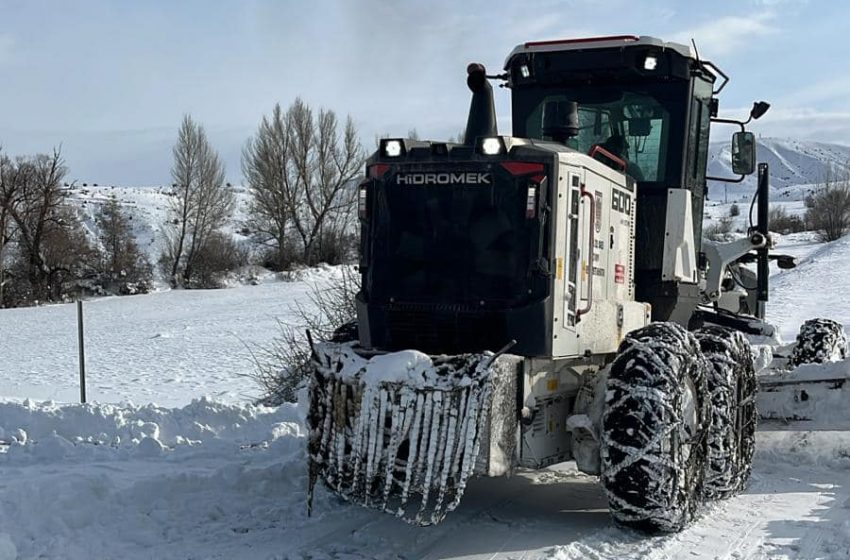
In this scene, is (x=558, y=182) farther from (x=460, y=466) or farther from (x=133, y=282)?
(x=133, y=282)

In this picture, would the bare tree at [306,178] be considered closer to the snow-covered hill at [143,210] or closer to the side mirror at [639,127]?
the snow-covered hill at [143,210]

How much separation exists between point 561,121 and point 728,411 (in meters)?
2.33

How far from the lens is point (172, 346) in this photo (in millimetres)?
21156

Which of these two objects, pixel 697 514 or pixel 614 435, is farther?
pixel 697 514

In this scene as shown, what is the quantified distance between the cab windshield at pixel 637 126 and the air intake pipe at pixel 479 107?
112cm

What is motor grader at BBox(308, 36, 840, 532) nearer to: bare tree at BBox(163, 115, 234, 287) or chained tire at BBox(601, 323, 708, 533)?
chained tire at BBox(601, 323, 708, 533)

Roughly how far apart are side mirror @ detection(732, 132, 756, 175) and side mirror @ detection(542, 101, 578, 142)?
2075mm

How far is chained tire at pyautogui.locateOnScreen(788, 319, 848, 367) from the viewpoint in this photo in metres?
9.60

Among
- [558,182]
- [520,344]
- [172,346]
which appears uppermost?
[558,182]

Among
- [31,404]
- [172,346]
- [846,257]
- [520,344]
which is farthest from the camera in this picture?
[846,257]

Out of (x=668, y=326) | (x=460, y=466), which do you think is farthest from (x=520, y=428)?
(x=668, y=326)

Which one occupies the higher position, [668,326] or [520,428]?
[668,326]

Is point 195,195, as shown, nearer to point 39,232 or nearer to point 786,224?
point 39,232

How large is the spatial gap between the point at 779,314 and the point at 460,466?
19.6 metres
